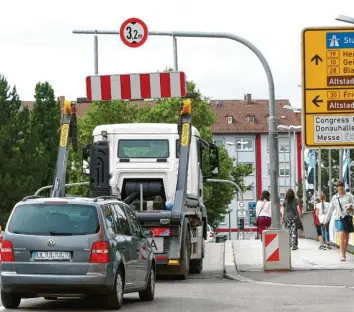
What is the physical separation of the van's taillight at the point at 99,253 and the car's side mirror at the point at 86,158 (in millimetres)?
11027

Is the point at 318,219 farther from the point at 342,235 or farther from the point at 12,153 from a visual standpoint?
the point at 12,153

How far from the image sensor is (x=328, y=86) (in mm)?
26859

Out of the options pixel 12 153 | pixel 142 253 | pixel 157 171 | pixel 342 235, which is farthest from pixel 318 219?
pixel 12 153

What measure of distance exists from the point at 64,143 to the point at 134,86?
2.42 m

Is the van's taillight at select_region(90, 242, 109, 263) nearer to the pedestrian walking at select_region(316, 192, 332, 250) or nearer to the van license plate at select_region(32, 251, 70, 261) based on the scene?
the van license plate at select_region(32, 251, 70, 261)

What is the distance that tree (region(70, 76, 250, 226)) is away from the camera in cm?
9025

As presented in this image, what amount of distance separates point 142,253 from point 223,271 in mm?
8382

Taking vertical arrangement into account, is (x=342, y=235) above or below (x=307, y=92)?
below

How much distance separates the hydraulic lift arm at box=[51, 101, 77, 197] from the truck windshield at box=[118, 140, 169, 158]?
40.9 inches

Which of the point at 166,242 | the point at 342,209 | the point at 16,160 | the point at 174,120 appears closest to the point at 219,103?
the point at 16,160

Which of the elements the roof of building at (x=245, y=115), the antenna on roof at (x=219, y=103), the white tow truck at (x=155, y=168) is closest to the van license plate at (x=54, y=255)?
the white tow truck at (x=155, y=168)

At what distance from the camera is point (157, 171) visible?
85.4ft

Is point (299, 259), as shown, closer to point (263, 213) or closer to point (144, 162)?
point (144, 162)

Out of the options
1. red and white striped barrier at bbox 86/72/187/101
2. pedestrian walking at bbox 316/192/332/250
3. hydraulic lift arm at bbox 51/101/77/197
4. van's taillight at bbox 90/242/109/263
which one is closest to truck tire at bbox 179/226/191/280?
hydraulic lift arm at bbox 51/101/77/197
